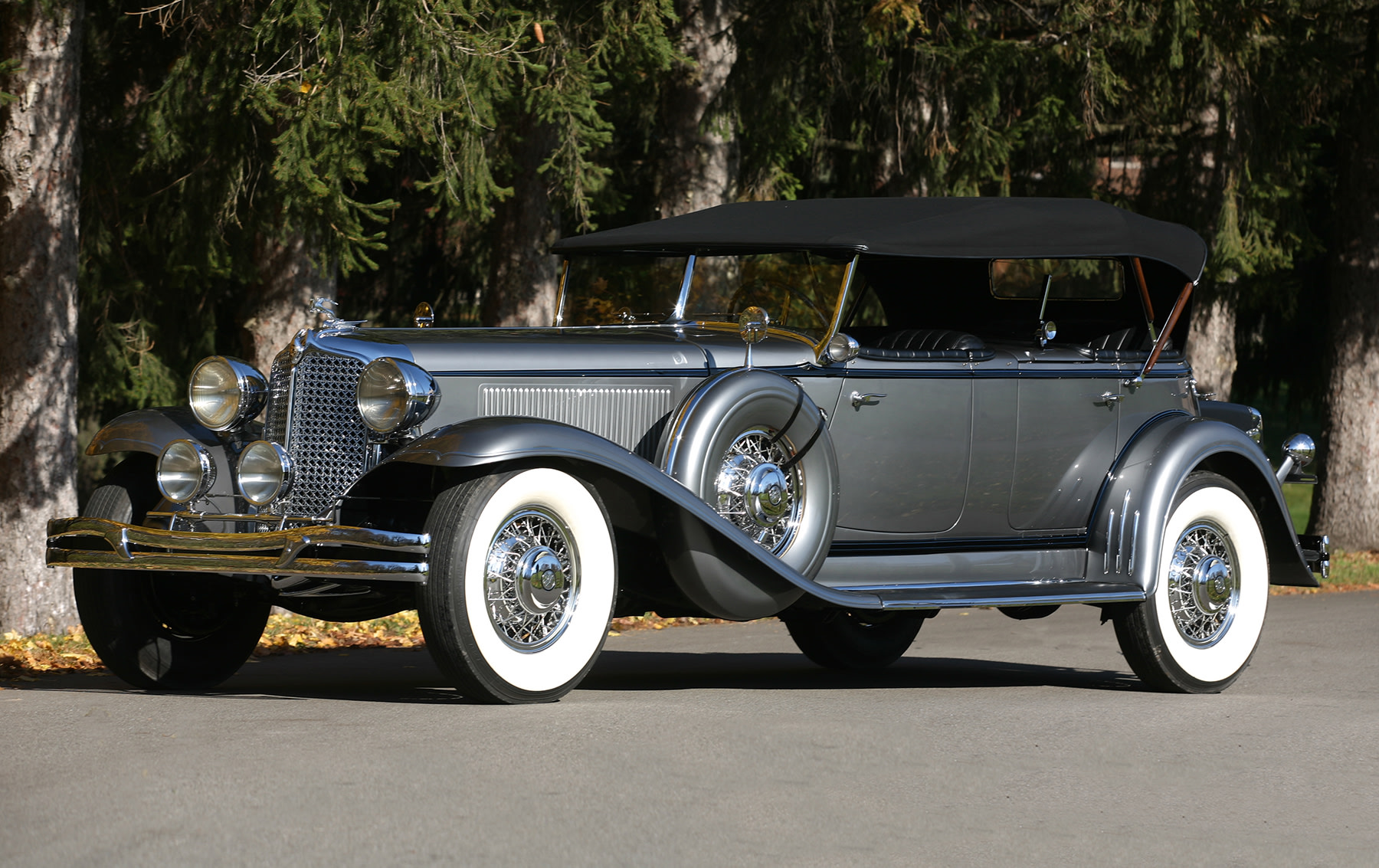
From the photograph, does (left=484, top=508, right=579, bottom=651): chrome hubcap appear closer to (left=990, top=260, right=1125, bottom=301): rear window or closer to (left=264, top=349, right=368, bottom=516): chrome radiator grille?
(left=264, top=349, right=368, bottom=516): chrome radiator grille

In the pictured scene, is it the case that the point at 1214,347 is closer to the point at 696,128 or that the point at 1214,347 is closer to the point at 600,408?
the point at 696,128

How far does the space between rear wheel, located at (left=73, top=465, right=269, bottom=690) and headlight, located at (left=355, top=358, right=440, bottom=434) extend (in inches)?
38.4

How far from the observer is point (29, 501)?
426 inches

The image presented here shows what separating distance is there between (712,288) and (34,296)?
509 cm

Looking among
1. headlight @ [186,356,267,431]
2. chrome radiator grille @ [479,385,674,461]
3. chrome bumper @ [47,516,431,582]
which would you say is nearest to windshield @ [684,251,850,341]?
chrome radiator grille @ [479,385,674,461]

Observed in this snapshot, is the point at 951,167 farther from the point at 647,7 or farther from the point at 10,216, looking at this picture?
the point at 10,216

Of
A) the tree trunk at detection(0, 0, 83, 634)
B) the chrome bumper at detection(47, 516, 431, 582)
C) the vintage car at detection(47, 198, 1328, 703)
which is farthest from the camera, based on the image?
the tree trunk at detection(0, 0, 83, 634)

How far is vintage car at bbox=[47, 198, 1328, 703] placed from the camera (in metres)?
6.08

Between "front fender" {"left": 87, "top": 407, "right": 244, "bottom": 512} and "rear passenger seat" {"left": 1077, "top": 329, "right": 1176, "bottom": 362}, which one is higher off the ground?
"rear passenger seat" {"left": 1077, "top": 329, "right": 1176, "bottom": 362}

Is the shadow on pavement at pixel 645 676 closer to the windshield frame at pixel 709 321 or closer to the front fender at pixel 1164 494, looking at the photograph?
the front fender at pixel 1164 494

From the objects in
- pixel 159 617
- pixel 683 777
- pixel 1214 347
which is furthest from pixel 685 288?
pixel 1214 347

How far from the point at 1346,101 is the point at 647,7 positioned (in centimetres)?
847

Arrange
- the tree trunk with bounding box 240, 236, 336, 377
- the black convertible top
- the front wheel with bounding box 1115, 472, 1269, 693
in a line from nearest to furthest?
1. the black convertible top
2. the front wheel with bounding box 1115, 472, 1269, 693
3. the tree trunk with bounding box 240, 236, 336, 377

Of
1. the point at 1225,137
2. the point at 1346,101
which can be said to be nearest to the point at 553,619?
the point at 1225,137
